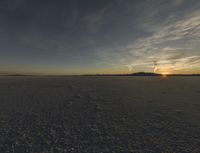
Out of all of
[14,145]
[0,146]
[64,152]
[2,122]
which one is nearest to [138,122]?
[64,152]

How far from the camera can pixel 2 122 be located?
8836mm

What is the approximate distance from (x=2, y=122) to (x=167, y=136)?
11.2 m

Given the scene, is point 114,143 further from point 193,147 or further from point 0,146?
point 0,146

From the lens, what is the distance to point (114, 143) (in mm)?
6387

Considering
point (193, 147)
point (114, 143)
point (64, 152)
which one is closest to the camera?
point (64, 152)

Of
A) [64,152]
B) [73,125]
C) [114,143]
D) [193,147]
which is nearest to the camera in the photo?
[64,152]

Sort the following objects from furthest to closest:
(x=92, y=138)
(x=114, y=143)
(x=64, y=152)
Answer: (x=92, y=138), (x=114, y=143), (x=64, y=152)

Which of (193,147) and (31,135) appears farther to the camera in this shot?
(31,135)

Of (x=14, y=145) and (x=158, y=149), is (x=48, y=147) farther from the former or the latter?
(x=158, y=149)

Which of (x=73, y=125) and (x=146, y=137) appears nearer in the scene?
(x=146, y=137)

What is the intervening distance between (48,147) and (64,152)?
955 mm

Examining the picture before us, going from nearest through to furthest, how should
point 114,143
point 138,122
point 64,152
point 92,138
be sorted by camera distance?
1. point 64,152
2. point 114,143
3. point 92,138
4. point 138,122

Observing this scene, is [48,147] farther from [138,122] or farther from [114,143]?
[138,122]

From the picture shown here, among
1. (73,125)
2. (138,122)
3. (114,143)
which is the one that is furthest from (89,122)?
(138,122)
